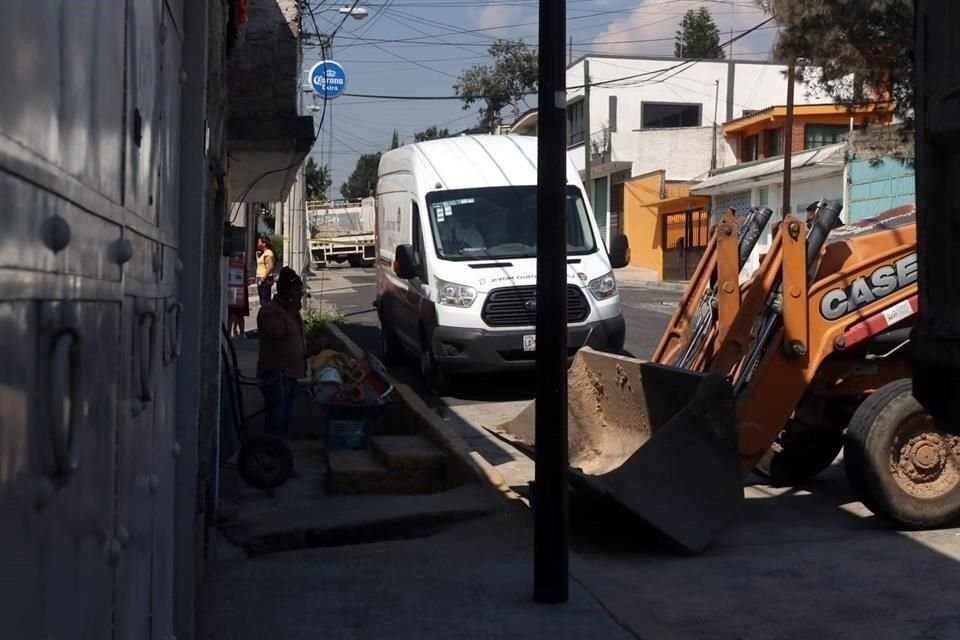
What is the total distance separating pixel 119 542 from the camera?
249 centimetres

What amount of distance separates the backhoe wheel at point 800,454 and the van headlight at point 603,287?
15.4ft

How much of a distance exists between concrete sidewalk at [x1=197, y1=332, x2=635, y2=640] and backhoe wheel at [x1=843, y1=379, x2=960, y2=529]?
6.67 ft

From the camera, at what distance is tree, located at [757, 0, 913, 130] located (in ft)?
63.7

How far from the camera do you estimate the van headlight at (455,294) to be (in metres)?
13.3

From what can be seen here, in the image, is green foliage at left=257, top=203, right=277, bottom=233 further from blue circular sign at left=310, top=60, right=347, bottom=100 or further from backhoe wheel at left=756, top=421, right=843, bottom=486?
backhoe wheel at left=756, top=421, right=843, bottom=486

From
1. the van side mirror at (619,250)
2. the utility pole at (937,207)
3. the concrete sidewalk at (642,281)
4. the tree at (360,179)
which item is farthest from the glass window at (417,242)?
the tree at (360,179)

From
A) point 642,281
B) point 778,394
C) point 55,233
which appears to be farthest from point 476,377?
point 642,281

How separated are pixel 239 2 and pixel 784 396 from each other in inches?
164

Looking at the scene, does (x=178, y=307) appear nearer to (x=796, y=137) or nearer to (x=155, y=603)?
(x=155, y=603)

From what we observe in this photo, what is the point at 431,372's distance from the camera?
13.8 metres

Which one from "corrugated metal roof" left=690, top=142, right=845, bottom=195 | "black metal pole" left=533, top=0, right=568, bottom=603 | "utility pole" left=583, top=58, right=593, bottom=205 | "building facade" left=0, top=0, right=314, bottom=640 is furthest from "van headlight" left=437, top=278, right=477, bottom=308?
"utility pole" left=583, top=58, right=593, bottom=205

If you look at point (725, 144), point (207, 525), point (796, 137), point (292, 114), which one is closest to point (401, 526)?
point (207, 525)

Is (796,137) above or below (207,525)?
above

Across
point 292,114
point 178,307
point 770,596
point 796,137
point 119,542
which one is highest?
point 796,137
